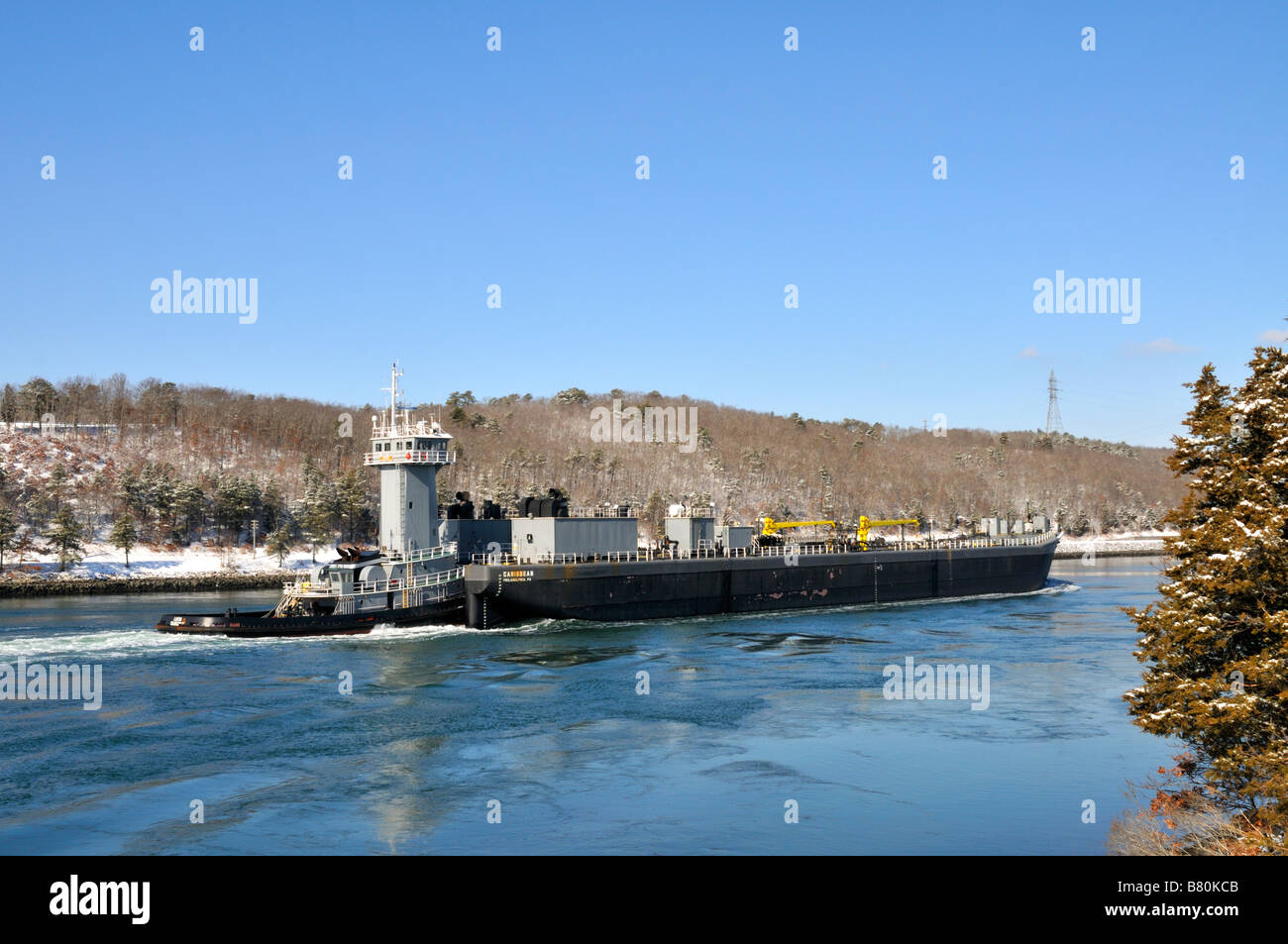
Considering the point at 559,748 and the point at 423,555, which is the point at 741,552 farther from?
the point at 559,748

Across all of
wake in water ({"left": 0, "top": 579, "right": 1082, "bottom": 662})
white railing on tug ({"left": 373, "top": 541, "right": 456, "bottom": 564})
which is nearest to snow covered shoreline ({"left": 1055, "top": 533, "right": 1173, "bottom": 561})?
wake in water ({"left": 0, "top": 579, "right": 1082, "bottom": 662})

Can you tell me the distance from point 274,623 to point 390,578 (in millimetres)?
7222

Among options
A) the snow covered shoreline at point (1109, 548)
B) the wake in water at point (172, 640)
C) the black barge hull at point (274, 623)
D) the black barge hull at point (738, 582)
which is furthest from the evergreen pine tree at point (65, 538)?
the snow covered shoreline at point (1109, 548)

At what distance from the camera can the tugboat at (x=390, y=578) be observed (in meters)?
51.9

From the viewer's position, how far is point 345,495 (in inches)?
4496

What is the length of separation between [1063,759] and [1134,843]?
9.52m

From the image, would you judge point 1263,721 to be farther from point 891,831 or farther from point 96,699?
point 96,699

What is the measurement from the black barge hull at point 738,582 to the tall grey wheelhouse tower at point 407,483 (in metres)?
4.70

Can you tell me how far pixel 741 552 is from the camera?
247ft

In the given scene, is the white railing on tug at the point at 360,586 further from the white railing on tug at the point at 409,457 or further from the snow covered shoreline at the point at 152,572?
the snow covered shoreline at the point at 152,572

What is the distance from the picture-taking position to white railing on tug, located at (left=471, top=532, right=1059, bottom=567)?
6309 centimetres

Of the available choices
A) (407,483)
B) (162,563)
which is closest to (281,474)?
(162,563)

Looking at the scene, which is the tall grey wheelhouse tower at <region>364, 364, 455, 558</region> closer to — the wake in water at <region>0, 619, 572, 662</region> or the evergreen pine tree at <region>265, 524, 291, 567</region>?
the wake in water at <region>0, 619, 572, 662</region>
